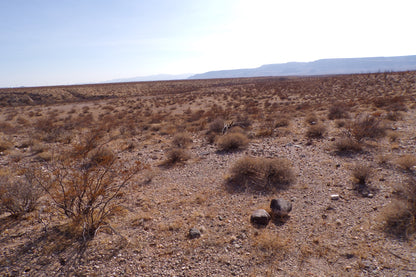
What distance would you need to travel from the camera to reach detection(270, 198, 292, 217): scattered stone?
434 centimetres

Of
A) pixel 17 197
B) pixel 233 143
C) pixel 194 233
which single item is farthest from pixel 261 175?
pixel 17 197

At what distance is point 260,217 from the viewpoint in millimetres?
4184

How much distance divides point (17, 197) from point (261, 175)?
218 inches

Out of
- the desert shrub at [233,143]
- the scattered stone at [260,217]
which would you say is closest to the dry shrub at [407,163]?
the scattered stone at [260,217]

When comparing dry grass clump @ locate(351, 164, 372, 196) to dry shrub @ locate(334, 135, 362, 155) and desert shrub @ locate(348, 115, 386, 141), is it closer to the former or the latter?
dry shrub @ locate(334, 135, 362, 155)

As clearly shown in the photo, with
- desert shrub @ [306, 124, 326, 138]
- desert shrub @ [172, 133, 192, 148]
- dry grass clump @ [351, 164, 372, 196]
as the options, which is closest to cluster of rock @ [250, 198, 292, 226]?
dry grass clump @ [351, 164, 372, 196]

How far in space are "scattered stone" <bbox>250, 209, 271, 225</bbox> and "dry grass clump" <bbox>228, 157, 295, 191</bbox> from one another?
3.93ft

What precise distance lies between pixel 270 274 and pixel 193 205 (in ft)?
7.38

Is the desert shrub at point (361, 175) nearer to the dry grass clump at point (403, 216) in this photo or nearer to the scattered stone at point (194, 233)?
the dry grass clump at point (403, 216)

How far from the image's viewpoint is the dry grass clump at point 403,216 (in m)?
3.61

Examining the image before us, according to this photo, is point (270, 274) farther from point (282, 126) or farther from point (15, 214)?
point (282, 126)

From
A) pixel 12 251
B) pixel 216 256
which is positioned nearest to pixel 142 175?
pixel 12 251

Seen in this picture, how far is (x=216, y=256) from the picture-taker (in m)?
3.48

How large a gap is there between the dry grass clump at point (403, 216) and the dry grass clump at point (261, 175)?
83.3 inches
